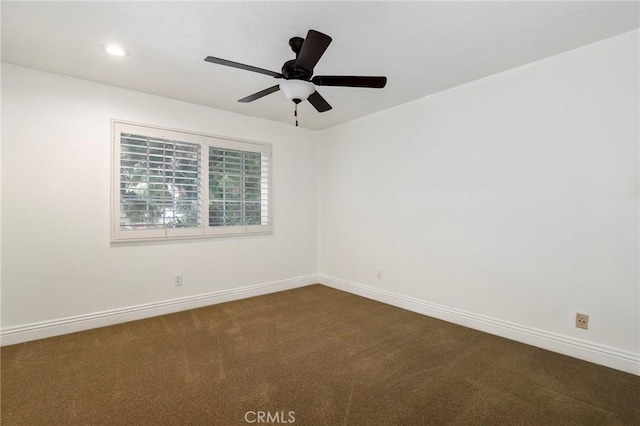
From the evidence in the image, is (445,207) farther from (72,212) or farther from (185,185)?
(72,212)

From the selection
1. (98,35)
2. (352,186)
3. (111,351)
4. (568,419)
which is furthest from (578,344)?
(98,35)

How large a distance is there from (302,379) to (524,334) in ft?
6.61

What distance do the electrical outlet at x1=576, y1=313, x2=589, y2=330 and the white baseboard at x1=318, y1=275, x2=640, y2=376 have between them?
0.12m

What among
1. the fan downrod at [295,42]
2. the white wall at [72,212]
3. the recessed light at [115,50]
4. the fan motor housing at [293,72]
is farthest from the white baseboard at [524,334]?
the recessed light at [115,50]

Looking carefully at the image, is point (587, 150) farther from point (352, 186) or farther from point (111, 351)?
point (111, 351)

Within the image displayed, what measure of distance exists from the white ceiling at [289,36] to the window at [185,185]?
657mm

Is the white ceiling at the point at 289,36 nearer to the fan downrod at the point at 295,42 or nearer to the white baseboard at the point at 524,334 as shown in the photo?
the fan downrod at the point at 295,42

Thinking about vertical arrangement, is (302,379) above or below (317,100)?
below

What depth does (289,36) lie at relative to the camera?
218 centimetres

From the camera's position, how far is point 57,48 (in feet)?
7.79

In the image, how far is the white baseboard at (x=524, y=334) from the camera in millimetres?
2209

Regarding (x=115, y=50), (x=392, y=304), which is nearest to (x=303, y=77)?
(x=115, y=50)

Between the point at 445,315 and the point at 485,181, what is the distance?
1.46 m

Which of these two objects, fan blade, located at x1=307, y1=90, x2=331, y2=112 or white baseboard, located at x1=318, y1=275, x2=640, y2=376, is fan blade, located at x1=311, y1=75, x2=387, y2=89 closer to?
fan blade, located at x1=307, y1=90, x2=331, y2=112
